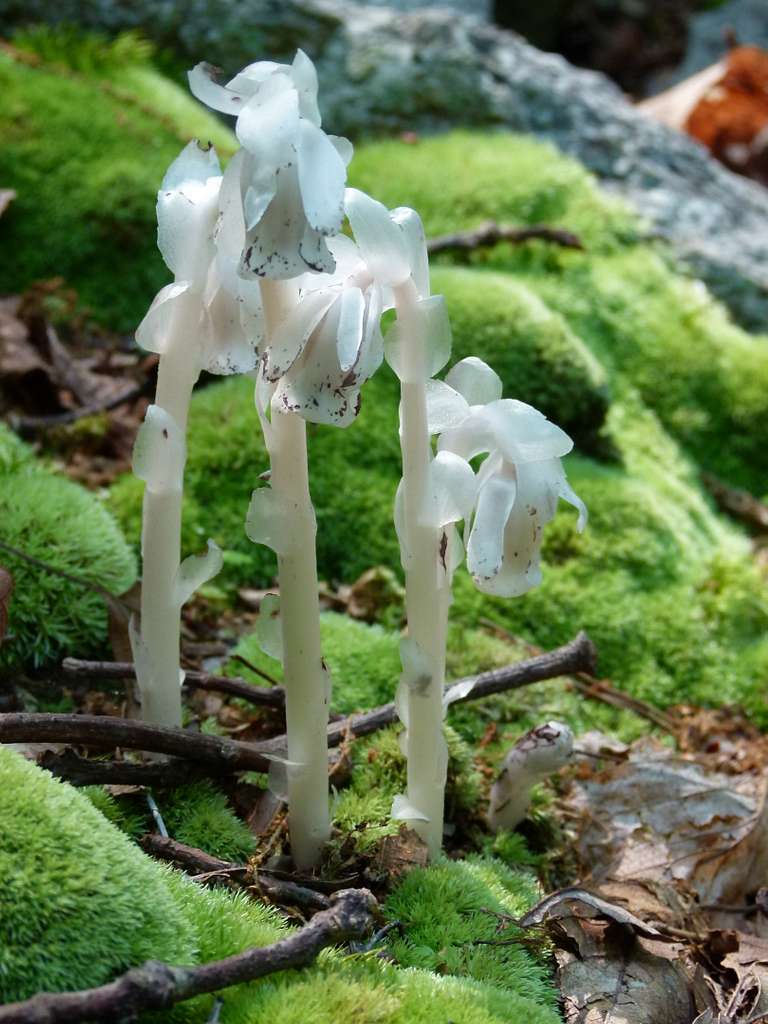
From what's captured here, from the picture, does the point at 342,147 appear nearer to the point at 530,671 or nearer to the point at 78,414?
the point at 530,671

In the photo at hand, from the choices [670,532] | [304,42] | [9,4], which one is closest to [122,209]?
[9,4]

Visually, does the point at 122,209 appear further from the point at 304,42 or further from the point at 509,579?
the point at 509,579

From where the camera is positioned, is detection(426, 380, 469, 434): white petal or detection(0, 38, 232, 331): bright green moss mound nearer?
detection(426, 380, 469, 434): white petal

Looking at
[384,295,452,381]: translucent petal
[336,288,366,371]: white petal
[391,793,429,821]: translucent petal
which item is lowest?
[391,793,429,821]: translucent petal

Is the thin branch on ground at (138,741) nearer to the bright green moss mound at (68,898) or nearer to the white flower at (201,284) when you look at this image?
the bright green moss mound at (68,898)

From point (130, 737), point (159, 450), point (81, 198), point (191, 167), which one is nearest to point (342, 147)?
point (191, 167)

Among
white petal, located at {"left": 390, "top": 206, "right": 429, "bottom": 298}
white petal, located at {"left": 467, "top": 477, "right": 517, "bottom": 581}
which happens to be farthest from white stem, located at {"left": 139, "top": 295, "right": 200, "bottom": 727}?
white petal, located at {"left": 467, "top": 477, "right": 517, "bottom": 581}

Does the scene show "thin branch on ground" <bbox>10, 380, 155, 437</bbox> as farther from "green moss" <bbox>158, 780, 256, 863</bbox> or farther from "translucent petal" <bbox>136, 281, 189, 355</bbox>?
"green moss" <bbox>158, 780, 256, 863</bbox>
